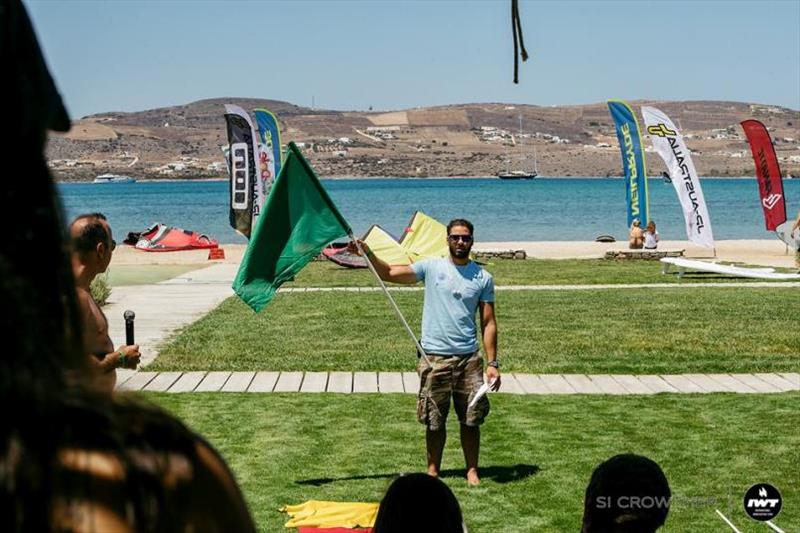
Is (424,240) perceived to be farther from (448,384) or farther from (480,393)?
(480,393)

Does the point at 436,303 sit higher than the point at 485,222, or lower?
higher

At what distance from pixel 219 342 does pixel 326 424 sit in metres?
5.34

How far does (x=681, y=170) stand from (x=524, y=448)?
876 inches

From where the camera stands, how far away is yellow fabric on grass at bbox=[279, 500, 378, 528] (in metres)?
7.23

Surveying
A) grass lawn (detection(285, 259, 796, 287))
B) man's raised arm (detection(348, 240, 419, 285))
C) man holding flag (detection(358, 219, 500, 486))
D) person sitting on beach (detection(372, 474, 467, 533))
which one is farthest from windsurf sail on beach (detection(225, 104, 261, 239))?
person sitting on beach (detection(372, 474, 467, 533))

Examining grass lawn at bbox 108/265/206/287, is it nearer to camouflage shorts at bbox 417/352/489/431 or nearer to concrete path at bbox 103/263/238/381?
concrete path at bbox 103/263/238/381

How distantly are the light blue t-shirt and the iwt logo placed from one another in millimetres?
4210

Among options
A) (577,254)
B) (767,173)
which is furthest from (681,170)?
(577,254)

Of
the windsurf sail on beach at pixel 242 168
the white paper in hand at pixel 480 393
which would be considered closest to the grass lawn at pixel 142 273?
the windsurf sail on beach at pixel 242 168

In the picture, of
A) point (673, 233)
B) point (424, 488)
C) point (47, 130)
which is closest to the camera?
point (47, 130)

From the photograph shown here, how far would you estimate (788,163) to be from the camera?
652 ft

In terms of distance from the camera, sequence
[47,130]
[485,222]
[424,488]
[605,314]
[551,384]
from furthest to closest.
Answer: [485,222] < [605,314] < [551,384] < [424,488] < [47,130]

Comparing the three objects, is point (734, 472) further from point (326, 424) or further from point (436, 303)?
point (326, 424)

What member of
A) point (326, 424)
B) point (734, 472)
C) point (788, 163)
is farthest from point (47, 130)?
point (788, 163)
